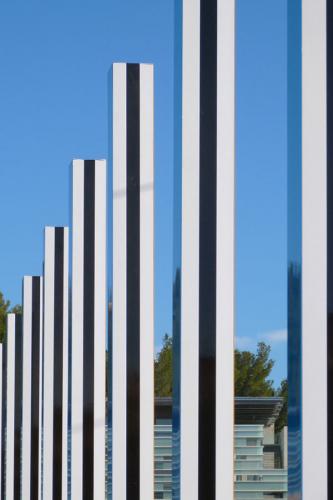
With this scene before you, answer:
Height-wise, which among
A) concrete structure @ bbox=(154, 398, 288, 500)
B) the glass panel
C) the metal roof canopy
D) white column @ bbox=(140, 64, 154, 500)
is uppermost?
the glass panel

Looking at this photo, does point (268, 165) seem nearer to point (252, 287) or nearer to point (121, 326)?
point (252, 287)

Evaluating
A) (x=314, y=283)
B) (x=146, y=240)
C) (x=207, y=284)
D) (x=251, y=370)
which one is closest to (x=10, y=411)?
(x=146, y=240)

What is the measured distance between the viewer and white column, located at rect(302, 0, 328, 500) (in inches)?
193

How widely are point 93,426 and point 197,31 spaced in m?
4.28

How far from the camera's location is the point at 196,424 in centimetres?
578

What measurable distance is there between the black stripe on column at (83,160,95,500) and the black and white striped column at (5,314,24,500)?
15.3ft

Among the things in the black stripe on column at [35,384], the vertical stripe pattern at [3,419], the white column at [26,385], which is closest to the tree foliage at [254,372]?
the vertical stripe pattern at [3,419]

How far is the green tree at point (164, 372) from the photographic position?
43.0m

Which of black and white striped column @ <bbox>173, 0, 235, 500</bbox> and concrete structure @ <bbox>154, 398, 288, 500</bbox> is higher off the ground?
black and white striped column @ <bbox>173, 0, 235, 500</bbox>

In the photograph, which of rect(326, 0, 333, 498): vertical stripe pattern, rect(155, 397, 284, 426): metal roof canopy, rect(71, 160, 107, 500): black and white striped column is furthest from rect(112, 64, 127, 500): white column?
rect(155, 397, 284, 426): metal roof canopy

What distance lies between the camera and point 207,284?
577 centimetres

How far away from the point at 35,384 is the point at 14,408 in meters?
1.36

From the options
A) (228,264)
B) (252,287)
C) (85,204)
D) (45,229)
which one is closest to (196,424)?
(228,264)

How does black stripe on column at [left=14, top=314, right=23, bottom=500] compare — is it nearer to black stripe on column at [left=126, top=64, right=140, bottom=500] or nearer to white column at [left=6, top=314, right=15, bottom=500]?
white column at [left=6, top=314, right=15, bottom=500]
